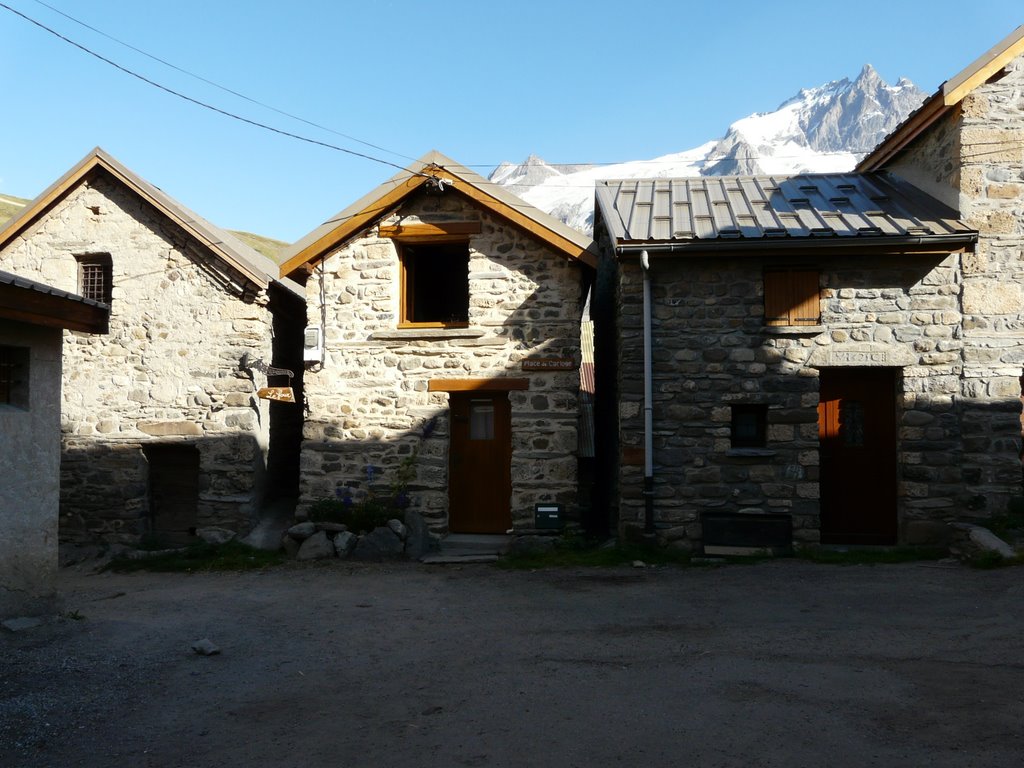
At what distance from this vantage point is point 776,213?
10484 mm

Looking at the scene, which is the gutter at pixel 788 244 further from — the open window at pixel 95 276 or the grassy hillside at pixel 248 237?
the grassy hillside at pixel 248 237

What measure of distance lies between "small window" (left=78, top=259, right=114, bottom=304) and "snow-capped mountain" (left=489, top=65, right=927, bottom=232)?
4050 inches

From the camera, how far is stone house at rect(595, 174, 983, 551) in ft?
31.6

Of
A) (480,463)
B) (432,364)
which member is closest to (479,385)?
(432,364)

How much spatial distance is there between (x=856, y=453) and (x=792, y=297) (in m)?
2.33

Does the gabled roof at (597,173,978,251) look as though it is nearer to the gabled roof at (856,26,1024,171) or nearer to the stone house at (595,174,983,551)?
the stone house at (595,174,983,551)

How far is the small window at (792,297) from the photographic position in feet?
32.3

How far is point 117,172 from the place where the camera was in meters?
11.8

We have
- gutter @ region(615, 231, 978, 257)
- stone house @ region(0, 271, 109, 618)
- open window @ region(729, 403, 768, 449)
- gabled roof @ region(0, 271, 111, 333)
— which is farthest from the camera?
open window @ region(729, 403, 768, 449)

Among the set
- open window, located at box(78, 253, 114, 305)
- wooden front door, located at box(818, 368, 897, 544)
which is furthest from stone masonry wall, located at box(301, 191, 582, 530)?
open window, located at box(78, 253, 114, 305)

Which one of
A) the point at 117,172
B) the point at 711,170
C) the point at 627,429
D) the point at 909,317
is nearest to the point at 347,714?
the point at 627,429

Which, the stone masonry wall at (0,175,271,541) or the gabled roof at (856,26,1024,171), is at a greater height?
the gabled roof at (856,26,1024,171)

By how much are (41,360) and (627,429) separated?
6751 millimetres

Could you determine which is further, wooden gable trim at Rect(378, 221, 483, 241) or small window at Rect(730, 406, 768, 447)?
wooden gable trim at Rect(378, 221, 483, 241)
